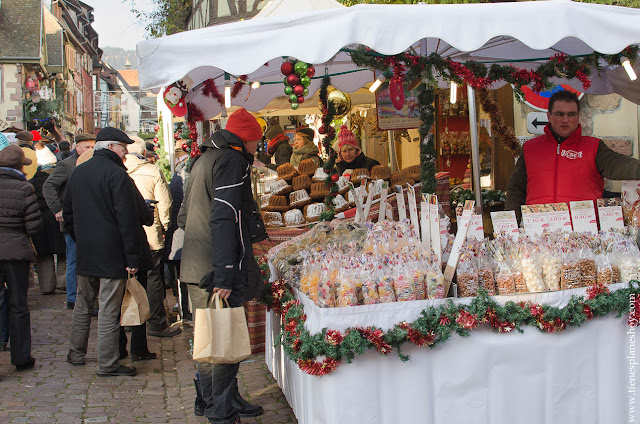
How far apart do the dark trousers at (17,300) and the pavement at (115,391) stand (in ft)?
0.96

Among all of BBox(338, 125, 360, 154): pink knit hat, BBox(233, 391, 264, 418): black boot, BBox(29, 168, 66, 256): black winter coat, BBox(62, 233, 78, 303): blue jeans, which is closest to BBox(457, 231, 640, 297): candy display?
BBox(233, 391, 264, 418): black boot

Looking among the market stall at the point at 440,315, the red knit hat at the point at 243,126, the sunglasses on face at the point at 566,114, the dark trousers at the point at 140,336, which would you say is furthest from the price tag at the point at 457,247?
the dark trousers at the point at 140,336

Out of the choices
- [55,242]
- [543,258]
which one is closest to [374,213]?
[543,258]

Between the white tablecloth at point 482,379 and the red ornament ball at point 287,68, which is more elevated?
the red ornament ball at point 287,68

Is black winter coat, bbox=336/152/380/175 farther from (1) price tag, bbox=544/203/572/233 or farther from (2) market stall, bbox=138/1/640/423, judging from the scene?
(2) market stall, bbox=138/1/640/423

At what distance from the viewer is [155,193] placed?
6875 millimetres

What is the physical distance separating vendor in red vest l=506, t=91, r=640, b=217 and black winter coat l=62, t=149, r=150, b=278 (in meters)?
3.17

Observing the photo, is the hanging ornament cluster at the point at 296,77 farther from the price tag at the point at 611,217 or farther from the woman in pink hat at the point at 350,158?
the woman in pink hat at the point at 350,158

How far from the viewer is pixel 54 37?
31.7 m

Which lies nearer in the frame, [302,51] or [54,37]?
[302,51]

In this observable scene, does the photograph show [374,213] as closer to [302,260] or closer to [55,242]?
[302,260]

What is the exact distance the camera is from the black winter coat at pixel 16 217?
5.57m

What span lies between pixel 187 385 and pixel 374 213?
225cm

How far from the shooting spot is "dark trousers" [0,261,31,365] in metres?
5.61
